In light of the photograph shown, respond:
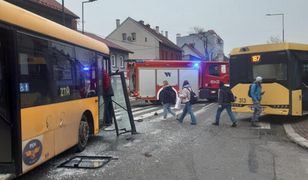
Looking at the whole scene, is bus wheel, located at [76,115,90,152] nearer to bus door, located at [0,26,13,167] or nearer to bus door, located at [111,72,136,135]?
bus door, located at [111,72,136,135]

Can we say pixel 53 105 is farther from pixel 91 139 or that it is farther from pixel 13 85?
pixel 91 139

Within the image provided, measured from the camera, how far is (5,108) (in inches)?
278

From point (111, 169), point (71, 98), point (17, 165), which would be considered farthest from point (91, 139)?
point (17, 165)

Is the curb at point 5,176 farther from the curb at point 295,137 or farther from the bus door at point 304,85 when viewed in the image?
the bus door at point 304,85

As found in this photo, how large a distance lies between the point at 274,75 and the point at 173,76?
14.1m

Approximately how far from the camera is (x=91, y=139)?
12.9m

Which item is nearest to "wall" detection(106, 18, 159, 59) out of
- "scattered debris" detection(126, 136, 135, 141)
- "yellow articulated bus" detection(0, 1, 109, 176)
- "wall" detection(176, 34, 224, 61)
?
"wall" detection(176, 34, 224, 61)

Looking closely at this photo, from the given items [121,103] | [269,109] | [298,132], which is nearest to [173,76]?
[269,109]

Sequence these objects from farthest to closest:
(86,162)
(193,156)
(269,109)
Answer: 1. (269,109)
2. (193,156)
3. (86,162)

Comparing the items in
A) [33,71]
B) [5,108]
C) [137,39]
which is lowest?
[5,108]

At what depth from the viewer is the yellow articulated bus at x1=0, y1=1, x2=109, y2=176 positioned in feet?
23.1

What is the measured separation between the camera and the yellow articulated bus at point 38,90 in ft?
23.1

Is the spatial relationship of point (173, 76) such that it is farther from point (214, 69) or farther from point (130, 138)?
point (130, 138)

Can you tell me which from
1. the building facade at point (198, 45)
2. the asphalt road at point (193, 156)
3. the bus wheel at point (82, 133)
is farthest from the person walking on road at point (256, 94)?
the building facade at point (198, 45)
